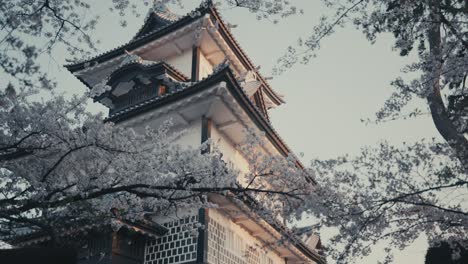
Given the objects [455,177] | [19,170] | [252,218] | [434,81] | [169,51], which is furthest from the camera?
[169,51]

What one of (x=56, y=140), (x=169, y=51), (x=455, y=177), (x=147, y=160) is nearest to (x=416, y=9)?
(x=455, y=177)

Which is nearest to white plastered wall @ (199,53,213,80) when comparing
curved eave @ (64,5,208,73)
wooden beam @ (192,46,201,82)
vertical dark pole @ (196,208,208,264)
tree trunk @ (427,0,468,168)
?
wooden beam @ (192,46,201,82)

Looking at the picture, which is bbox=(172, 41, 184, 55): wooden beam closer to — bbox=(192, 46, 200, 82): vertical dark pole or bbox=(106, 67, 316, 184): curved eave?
bbox=(192, 46, 200, 82): vertical dark pole

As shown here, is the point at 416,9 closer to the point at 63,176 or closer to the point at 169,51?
the point at 63,176

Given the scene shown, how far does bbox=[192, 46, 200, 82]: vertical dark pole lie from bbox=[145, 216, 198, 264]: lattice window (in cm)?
586

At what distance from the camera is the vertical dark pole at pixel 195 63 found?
1778 centimetres

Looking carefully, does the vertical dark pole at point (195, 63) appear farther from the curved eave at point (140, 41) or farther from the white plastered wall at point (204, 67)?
the curved eave at point (140, 41)

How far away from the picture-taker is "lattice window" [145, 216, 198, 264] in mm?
13219

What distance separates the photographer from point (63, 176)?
8883 millimetres

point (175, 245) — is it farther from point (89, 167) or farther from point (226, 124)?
point (89, 167)

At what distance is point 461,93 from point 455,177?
1.30m

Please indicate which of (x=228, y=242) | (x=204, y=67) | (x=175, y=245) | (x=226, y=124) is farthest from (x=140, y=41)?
(x=175, y=245)

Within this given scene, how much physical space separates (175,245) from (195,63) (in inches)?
284

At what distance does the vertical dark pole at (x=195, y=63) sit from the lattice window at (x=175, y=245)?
5.86m
